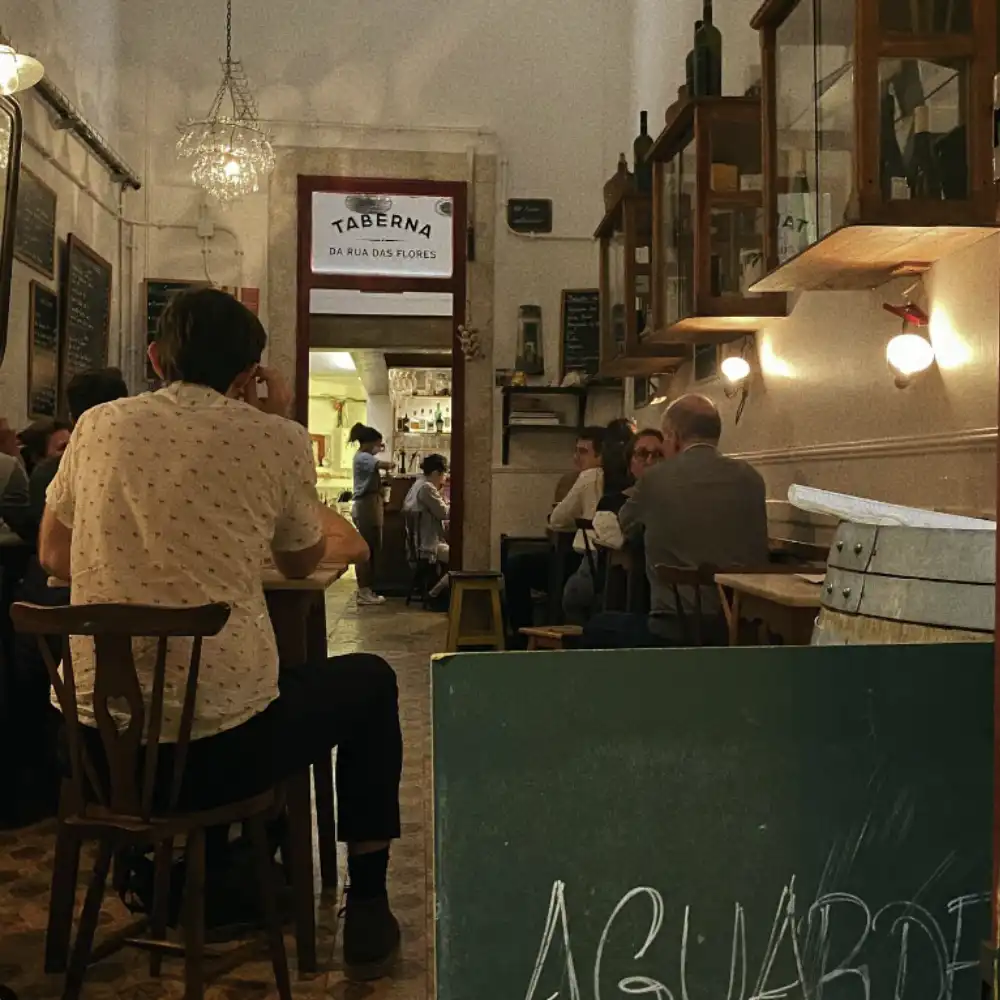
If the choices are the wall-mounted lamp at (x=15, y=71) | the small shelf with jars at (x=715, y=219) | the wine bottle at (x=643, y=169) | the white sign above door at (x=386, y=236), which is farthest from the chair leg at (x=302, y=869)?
the white sign above door at (x=386, y=236)

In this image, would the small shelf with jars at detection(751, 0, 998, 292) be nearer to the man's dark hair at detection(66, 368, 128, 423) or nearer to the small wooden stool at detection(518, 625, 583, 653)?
the man's dark hair at detection(66, 368, 128, 423)

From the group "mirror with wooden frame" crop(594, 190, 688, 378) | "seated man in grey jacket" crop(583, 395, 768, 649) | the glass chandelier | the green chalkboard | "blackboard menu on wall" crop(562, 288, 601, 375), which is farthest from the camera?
"blackboard menu on wall" crop(562, 288, 601, 375)

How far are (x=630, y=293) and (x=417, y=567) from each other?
12.4 ft

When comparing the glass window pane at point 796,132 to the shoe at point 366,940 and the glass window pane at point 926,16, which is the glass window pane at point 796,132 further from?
the shoe at point 366,940

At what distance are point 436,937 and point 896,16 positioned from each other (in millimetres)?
2592

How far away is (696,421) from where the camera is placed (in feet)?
12.8

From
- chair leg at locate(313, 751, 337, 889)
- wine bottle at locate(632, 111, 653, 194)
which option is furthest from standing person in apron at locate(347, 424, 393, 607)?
chair leg at locate(313, 751, 337, 889)

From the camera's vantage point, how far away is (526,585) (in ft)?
22.9

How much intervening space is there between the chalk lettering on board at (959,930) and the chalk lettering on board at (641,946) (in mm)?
220

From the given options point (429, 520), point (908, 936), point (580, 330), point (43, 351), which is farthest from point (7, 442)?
point (429, 520)

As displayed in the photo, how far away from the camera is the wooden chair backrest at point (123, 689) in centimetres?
188

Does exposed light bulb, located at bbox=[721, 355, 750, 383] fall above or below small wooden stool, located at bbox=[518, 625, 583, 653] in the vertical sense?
above

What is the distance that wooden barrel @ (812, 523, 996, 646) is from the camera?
0.98 metres

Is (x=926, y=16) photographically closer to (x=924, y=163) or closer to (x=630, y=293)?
(x=924, y=163)
